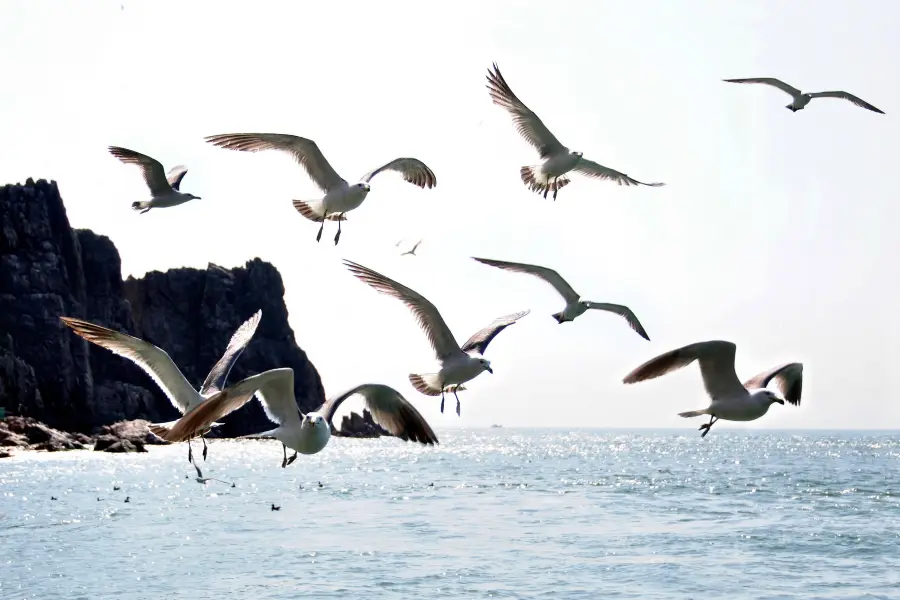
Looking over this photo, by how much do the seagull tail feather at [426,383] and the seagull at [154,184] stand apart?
736 cm

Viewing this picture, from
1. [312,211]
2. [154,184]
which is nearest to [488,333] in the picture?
[312,211]

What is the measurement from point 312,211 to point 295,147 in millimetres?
1065

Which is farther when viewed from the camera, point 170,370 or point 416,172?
point 416,172

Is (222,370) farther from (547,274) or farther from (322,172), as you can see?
(547,274)

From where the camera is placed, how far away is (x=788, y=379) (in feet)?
45.5

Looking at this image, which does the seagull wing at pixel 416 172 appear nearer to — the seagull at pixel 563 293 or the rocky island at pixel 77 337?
the seagull at pixel 563 293

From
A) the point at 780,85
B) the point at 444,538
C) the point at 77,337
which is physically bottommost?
the point at 444,538

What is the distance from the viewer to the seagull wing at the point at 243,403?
969 centimetres

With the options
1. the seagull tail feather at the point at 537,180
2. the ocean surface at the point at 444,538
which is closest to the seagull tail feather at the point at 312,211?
the seagull tail feather at the point at 537,180

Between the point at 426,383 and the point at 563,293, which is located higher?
the point at 563,293

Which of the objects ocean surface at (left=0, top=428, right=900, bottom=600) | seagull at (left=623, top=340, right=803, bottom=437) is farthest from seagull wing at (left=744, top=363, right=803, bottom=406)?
ocean surface at (left=0, top=428, right=900, bottom=600)

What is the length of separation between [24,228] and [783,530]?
65.2 m

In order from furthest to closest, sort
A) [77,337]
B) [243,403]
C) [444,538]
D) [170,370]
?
[77,337], [444,538], [170,370], [243,403]

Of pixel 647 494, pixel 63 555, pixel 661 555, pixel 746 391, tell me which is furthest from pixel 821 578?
pixel 647 494
